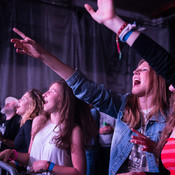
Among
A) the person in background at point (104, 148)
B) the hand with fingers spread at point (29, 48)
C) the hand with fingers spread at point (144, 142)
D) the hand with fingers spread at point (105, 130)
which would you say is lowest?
the person in background at point (104, 148)

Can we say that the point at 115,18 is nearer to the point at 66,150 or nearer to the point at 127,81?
the point at 66,150

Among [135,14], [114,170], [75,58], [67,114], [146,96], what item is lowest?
[114,170]

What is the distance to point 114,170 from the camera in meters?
1.15

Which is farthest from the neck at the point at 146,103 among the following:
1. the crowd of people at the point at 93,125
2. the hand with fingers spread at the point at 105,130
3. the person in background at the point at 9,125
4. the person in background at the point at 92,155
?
the hand with fingers spread at the point at 105,130

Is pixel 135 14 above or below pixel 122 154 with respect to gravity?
above

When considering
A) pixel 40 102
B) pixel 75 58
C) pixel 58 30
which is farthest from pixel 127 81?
pixel 40 102

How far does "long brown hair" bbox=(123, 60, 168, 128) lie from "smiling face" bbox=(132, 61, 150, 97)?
0.02 m

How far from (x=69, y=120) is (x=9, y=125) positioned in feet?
3.36

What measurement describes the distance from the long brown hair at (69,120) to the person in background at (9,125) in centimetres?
70

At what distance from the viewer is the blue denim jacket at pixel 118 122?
3.67 feet

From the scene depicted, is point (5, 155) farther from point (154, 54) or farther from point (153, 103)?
point (154, 54)

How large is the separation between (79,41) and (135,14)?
1.09 m

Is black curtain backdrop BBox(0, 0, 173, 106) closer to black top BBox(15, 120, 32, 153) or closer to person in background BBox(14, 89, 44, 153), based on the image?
person in background BBox(14, 89, 44, 153)

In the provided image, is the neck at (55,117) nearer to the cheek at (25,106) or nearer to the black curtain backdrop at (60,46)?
the cheek at (25,106)
